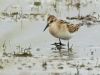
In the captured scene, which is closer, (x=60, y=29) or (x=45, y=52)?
(x=45, y=52)

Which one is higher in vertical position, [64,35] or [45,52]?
[64,35]

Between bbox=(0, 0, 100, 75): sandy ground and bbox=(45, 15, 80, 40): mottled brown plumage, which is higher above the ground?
bbox=(45, 15, 80, 40): mottled brown plumage

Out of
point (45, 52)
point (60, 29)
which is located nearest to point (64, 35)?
point (60, 29)

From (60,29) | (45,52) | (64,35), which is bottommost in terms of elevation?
(45,52)

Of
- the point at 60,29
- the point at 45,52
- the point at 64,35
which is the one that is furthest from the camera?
the point at 60,29

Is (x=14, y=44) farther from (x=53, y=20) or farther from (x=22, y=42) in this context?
(x=53, y=20)

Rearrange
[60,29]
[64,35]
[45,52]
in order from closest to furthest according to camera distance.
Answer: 1. [45,52]
2. [64,35]
3. [60,29]

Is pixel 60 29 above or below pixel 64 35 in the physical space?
above

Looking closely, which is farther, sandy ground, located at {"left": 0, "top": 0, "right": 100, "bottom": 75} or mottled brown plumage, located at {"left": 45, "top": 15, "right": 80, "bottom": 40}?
mottled brown plumage, located at {"left": 45, "top": 15, "right": 80, "bottom": 40}

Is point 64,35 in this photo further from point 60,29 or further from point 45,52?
point 45,52

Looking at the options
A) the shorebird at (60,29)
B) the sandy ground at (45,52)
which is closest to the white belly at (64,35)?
the shorebird at (60,29)

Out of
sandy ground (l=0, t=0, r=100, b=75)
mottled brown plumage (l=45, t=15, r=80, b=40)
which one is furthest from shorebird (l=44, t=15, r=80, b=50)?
sandy ground (l=0, t=0, r=100, b=75)

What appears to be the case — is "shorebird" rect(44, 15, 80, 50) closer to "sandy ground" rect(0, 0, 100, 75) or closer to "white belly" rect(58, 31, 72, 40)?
"white belly" rect(58, 31, 72, 40)

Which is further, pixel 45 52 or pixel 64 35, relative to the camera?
pixel 64 35
